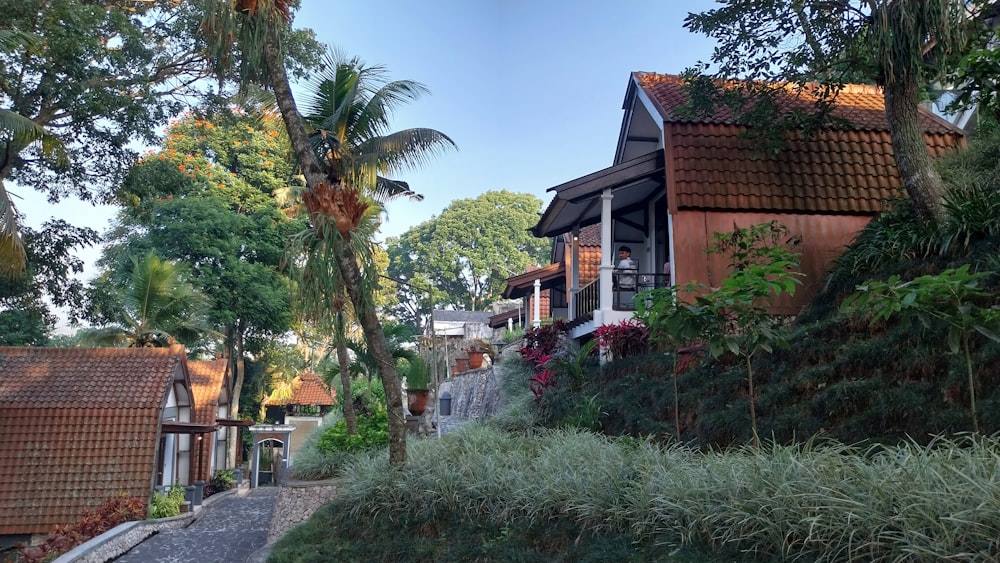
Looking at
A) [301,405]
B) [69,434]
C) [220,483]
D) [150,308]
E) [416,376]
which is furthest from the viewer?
[301,405]

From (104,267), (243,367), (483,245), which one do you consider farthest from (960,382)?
(483,245)

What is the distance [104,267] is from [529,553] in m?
30.3

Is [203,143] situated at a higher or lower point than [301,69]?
higher

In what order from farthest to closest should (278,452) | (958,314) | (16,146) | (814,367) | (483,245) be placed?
(483,245)
(278,452)
(16,146)
(814,367)
(958,314)

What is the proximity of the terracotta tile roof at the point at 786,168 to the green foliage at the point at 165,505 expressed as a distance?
42.6ft

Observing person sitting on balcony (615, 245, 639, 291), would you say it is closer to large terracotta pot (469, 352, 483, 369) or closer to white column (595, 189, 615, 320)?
white column (595, 189, 615, 320)

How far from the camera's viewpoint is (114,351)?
57.1 feet

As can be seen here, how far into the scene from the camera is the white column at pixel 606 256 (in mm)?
12852

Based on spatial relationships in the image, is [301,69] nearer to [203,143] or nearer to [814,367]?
[814,367]

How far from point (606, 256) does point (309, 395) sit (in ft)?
88.6

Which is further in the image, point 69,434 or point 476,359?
point 476,359

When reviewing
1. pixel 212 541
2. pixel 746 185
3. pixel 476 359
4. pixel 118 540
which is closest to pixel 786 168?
pixel 746 185

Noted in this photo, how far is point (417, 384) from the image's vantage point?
14758 mm

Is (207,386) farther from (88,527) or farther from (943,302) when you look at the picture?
(943,302)
